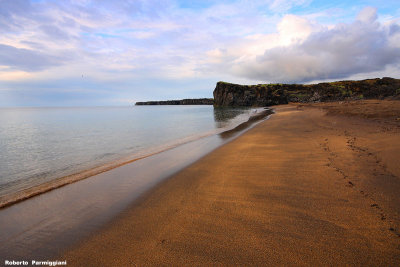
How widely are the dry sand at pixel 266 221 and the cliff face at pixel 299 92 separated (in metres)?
67.1

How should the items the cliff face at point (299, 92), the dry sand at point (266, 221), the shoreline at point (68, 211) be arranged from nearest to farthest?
1. the dry sand at point (266, 221)
2. the shoreline at point (68, 211)
3. the cliff face at point (299, 92)

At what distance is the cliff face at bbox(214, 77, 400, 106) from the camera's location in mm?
58316

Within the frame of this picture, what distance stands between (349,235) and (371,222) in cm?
55

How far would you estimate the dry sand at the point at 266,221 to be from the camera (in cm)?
241

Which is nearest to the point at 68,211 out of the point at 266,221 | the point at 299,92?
the point at 266,221

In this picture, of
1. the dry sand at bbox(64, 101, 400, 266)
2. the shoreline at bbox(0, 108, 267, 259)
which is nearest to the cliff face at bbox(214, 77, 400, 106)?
the dry sand at bbox(64, 101, 400, 266)

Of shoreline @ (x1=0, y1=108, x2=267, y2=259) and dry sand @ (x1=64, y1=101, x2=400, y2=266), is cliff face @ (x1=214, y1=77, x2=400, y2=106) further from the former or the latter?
shoreline @ (x1=0, y1=108, x2=267, y2=259)

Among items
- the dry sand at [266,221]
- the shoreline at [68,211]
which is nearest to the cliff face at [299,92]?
the dry sand at [266,221]

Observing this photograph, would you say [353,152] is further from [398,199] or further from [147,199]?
[147,199]

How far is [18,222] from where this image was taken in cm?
405

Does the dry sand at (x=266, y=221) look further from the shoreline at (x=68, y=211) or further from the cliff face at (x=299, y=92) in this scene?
the cliff face at (x=299, y=92)

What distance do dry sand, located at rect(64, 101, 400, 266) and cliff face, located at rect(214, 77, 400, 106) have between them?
2643 inches

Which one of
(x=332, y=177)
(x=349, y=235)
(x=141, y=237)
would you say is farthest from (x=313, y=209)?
(x=141, y=237)

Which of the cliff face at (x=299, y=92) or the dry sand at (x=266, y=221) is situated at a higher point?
the cliff face at (x=299, y=92)
